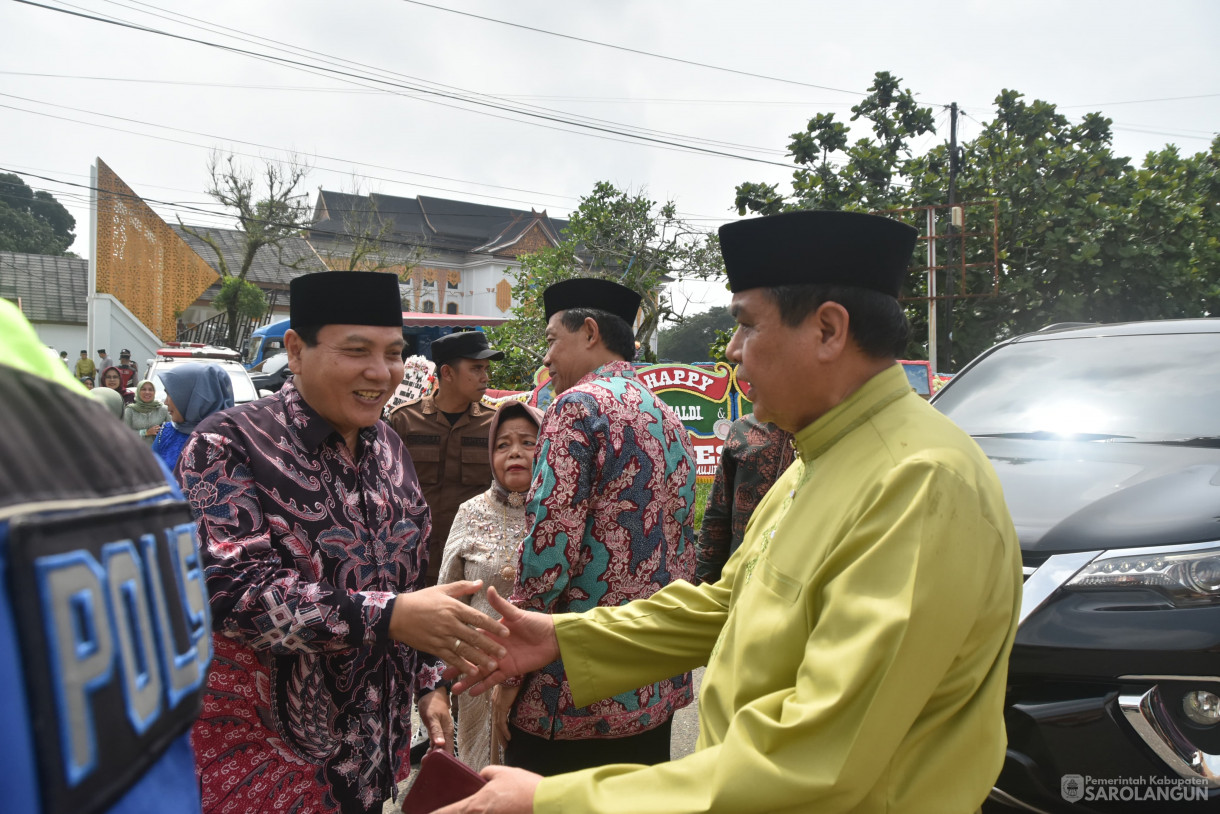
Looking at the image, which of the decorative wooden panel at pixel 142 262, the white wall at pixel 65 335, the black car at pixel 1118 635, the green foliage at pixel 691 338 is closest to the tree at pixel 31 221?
the white wall at pixel 65 335

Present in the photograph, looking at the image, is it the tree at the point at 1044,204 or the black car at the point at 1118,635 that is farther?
the tree at the point at 1044,204

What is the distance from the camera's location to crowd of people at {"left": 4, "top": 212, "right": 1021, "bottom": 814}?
128 centimetres

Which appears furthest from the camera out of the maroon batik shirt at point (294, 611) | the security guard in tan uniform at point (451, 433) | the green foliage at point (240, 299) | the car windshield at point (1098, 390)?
the green foliage at point (240, 299)

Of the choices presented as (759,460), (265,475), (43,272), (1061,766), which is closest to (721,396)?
(759,460)

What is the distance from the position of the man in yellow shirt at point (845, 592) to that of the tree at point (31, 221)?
2859 inches

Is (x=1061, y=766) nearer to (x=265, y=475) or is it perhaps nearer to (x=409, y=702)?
(x=409, y=702)

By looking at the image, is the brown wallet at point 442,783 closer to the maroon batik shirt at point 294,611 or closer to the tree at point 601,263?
the maroon batik shirt at point 294,611

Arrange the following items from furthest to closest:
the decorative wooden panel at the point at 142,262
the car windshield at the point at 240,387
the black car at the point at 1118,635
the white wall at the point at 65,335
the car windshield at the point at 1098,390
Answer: the white wall at the point at 65,335, the decorative wooden panel at the point at 142,262, the car windshield at the point at 240,387, the car windshield at the point at 1098,390, the black car at the point at 1118,635

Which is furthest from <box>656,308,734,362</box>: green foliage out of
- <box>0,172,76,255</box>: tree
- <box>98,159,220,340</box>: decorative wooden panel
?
<box>0,172,76,255</box>: tree

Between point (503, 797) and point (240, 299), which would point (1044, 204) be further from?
point (240, 299)

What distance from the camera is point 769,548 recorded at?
158cm

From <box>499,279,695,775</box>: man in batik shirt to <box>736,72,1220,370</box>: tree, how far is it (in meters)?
19.8

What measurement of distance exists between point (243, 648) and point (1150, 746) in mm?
2543

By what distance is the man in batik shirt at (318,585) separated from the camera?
189cm
